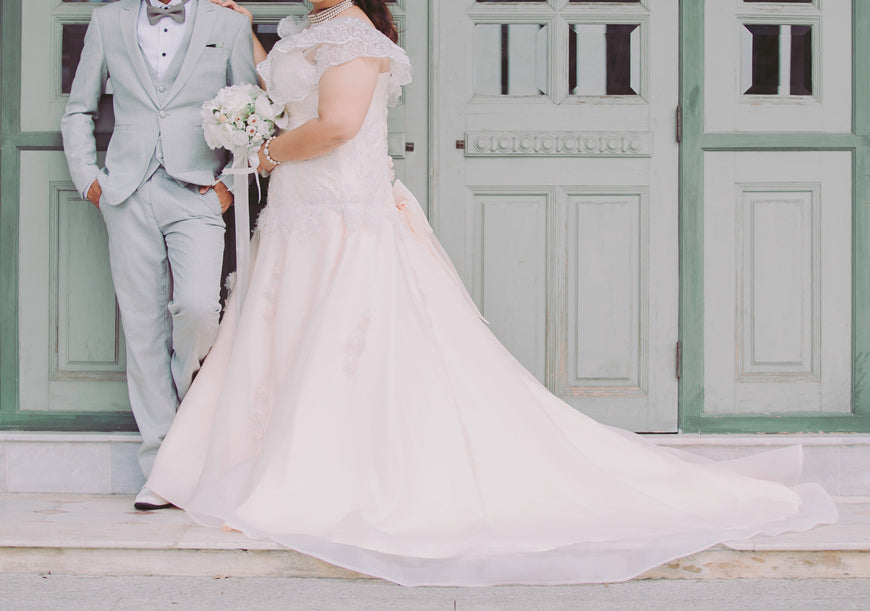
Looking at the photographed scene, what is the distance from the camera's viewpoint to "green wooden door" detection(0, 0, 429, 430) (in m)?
3.44

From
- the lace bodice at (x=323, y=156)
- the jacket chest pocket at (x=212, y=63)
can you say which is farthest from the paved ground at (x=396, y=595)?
the jacket chest pocket at (x=212, y=63)

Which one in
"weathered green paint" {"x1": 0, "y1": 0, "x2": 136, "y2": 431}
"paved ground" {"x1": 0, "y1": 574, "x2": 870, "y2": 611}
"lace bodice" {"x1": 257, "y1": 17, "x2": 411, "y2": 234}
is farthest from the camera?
"weathered green paint" {"x1": 0, "y1": 0, "x2": 136, "y2": 431}

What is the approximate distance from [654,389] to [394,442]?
52.9 inches

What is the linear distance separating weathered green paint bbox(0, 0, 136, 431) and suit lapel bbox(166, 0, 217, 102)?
0.60m

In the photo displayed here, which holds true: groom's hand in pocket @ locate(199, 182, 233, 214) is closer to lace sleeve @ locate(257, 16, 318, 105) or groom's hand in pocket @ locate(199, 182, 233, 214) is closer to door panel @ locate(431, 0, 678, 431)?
lace sleeve @ locate(257, 16, 318, 105)

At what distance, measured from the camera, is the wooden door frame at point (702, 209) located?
3.46 metres

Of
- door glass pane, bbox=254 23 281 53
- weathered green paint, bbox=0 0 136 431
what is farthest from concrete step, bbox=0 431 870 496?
door glass pane, bbox=254 23 281 53

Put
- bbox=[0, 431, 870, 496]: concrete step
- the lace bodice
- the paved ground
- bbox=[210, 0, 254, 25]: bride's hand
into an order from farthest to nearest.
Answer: bbox=[0, 431, 870, 496]: concrete step → bbox=[210, 0, 254, 25]: bride's hand → the lace bodice → the paved ground

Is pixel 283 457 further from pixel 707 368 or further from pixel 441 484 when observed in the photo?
pixel 707 368

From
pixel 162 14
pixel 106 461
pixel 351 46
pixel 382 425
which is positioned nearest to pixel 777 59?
pixel 351 46

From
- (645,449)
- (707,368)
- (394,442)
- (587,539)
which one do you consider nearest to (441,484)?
(394,442)

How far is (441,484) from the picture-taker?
8.39 feet

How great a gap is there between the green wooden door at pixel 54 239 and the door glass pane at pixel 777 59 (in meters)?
1.35

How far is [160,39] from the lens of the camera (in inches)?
121
